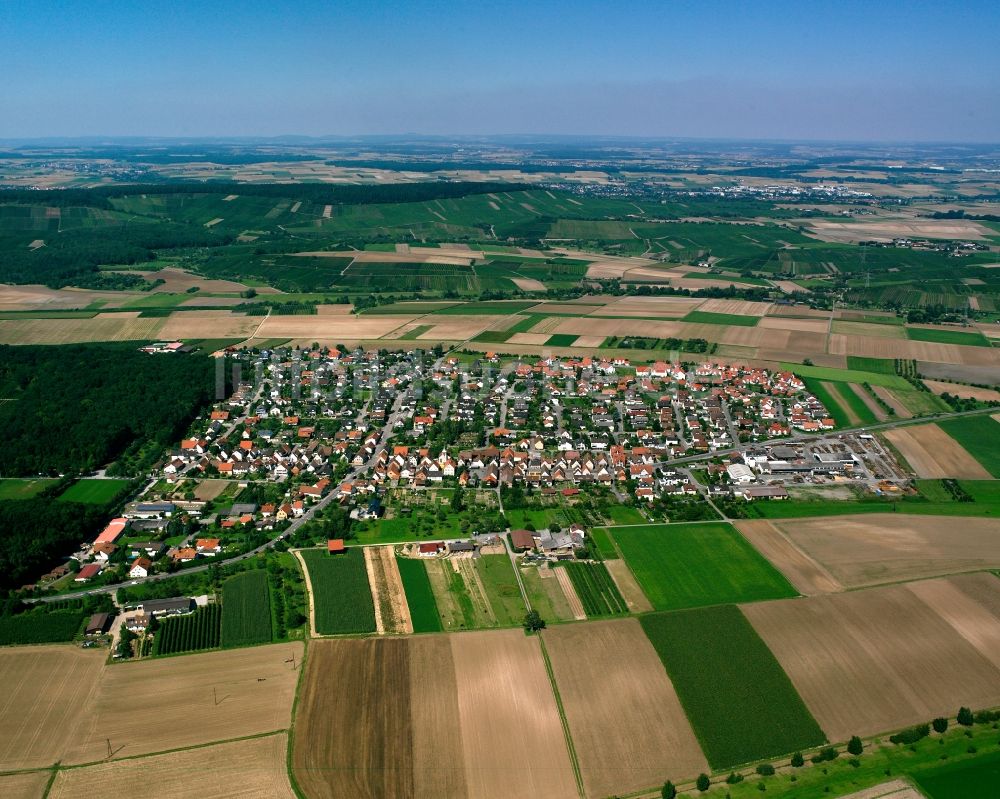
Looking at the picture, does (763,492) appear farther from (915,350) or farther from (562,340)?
(915,350)

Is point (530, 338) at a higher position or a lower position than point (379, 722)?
higher

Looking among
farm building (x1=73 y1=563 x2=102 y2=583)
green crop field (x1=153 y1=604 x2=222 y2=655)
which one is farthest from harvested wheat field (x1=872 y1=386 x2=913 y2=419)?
farm building (x1=73 y1=563 x2=102 y2=583)

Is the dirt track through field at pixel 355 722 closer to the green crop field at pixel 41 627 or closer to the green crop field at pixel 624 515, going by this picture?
A: the green crop field at pixel 41 627

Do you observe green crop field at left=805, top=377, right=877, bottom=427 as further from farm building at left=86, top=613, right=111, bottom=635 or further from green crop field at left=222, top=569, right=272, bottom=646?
farm building at left=86, top=613, right=111, bottom=635

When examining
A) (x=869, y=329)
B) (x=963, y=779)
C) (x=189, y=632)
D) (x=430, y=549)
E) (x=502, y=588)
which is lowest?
(x=963, y=779)

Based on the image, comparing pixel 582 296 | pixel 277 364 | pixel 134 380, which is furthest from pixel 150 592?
pixel 582 296

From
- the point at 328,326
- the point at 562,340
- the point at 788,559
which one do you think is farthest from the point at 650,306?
the point at 788,559

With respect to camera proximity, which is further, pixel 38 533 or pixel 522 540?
pixel 522 540

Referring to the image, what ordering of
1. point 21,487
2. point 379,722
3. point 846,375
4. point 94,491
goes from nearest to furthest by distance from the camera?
point 379,722, point 94,491, point 21,487, point 846,375
